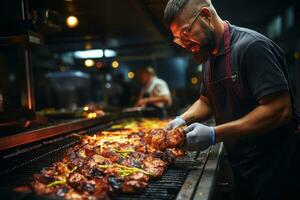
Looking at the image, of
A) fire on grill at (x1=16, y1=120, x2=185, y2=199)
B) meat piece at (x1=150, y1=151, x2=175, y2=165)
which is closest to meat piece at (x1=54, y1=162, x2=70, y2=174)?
fire on grill at (x1=16, y1=120, x2=185, y2=199)

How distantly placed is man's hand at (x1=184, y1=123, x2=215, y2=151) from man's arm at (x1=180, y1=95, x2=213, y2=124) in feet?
3.37

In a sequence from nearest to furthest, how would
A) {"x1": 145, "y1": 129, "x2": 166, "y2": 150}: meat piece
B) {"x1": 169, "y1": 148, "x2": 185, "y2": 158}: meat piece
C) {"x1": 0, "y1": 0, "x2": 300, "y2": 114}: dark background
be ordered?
{"x1": 145, "y1": 129, "x2": 166, "y2": 150}: meat piece → {"x1": 169, "y1": 148, "x2": 185, "y2": 158}: meat piece → {"x1": 0, "y1": 0, "x2": 300, "y2": 114}: dark background

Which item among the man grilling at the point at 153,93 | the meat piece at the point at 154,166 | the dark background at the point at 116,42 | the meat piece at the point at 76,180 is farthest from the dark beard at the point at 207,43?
the man grilling at the point at 153,93

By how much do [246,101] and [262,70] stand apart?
0.45 metres

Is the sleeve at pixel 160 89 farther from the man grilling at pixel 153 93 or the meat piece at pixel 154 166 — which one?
the meat piece at pixel 154 166

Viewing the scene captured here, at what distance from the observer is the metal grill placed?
8.36 ft

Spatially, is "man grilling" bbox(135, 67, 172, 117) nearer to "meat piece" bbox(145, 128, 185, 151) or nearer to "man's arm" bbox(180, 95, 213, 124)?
"man's arm" bbox(180, 95, 213, 124)

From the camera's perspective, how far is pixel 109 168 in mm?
3014

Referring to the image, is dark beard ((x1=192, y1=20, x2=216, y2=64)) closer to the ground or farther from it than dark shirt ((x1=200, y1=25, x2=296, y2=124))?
farther from it

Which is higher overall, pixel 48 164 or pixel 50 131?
pixel 50 131

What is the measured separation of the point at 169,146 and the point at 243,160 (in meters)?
0.79

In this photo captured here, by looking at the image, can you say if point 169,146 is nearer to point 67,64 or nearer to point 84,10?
point 84,10

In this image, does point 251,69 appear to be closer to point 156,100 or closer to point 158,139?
point 158,139

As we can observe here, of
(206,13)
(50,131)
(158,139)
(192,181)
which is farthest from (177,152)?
(50,131)
